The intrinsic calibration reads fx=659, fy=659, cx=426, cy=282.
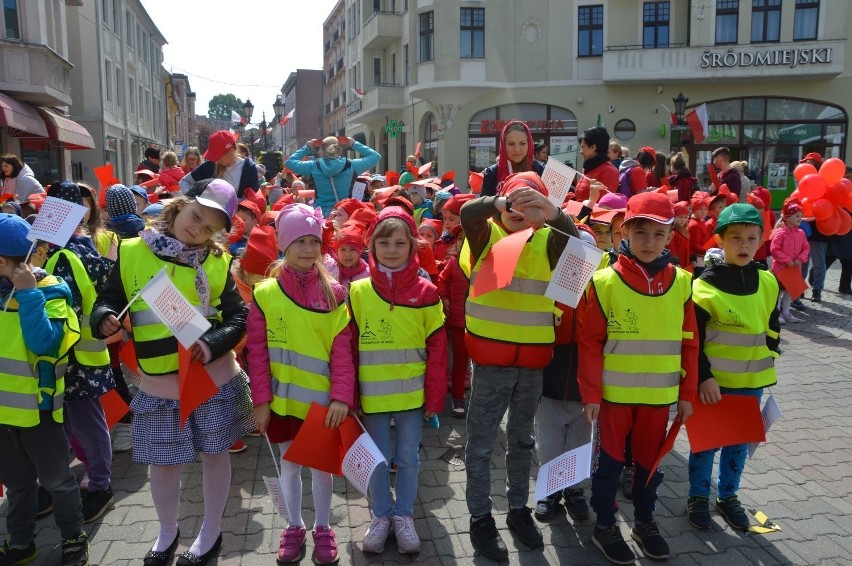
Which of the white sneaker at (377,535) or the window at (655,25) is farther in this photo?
the window at (655,25)

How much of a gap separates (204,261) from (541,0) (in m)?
23.7

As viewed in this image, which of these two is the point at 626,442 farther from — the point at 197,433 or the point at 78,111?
Answer: the point at 78,111

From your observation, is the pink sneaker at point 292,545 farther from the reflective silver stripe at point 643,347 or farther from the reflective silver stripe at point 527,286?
the reflective silver stripe at point 643,347

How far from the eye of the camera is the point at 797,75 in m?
22.2

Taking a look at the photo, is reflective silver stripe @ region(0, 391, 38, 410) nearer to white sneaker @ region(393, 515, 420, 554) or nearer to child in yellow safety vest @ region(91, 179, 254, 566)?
child in yellow safety vest @ region(91, 179, 254, 566)

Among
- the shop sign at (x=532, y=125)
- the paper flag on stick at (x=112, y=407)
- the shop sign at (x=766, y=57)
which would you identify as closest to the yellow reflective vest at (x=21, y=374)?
the paper flag on stick at (x=112, y=407)

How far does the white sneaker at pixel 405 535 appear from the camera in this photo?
10.8ft

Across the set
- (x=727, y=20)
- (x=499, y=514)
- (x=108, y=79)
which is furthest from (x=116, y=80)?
(x=499, y=514)

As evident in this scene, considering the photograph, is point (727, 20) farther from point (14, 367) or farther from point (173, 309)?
point (14, 367)

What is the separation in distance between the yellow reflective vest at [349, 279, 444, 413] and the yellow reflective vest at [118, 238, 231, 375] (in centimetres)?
80

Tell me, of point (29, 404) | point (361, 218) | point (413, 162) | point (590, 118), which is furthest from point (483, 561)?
point (590, 118)

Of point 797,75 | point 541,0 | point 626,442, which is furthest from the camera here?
point 541,0

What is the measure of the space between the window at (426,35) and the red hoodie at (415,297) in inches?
926

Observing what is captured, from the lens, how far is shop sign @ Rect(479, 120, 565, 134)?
24562 millimetres
